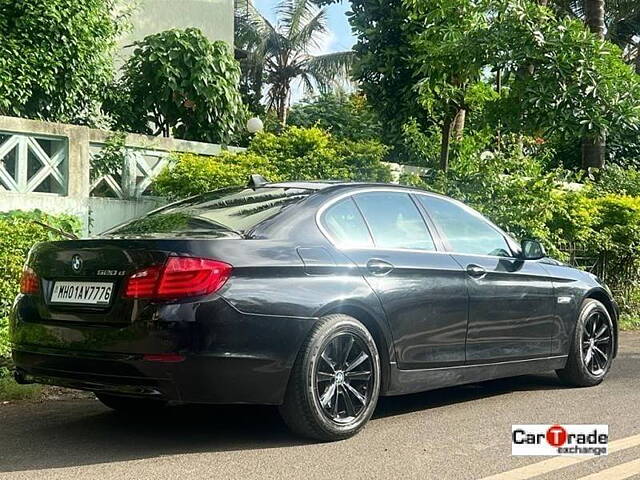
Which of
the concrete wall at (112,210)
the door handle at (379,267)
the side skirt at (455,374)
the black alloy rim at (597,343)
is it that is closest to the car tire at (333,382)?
the side skirt at (455,374)

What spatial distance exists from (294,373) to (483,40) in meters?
6.73

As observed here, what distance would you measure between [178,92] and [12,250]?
185 inches

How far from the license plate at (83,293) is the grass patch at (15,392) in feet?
5.29

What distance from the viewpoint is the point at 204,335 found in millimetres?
4465

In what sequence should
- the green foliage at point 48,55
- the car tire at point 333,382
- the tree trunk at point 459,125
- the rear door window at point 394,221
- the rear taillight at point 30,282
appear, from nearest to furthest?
the car tire at point 333,382
the rear taillight at point 30,282
the rear door window at point 394,221
the green foliage at point 48,55
the tree trunk at point 459,125

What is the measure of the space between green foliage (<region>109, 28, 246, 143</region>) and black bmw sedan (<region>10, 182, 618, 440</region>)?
5.93 meters

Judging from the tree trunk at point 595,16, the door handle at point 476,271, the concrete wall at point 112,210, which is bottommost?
the door handle at point 476,271

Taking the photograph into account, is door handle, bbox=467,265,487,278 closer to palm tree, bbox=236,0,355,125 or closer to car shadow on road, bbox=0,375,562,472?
car shadow on road, bbox=0,375,562,472

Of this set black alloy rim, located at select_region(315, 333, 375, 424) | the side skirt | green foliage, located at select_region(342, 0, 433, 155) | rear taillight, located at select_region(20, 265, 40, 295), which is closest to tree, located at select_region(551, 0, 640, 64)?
green foliage, located at select_region(342, 0, 433, 155)

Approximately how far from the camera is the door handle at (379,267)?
17.3ft

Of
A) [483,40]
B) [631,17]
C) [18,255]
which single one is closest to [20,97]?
[18,255]

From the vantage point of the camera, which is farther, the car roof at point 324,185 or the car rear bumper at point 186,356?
the car roof at point 324,185

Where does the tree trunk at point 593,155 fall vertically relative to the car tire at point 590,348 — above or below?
above
